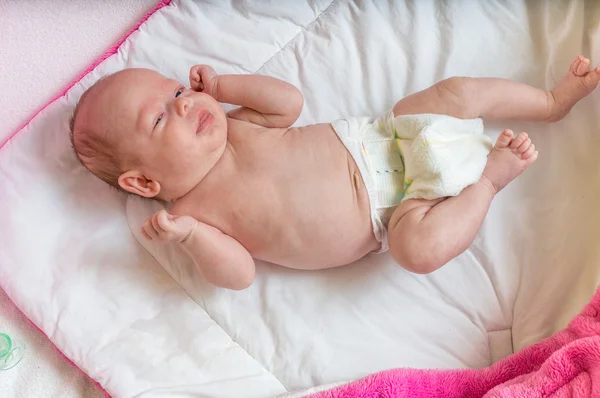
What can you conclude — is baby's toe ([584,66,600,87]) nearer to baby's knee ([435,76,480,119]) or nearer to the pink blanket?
baby's knee ([435,76,480,119])

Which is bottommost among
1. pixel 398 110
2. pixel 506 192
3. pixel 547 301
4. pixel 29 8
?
pixel 547 301

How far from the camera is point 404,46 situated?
55.4 inches

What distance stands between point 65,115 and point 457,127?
870 mm

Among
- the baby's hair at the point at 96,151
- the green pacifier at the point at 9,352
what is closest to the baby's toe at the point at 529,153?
the baby's hair at the point at 96,151

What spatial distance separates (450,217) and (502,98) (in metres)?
0.29

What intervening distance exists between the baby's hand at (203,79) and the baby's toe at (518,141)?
62cm

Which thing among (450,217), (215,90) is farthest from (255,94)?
(450,217)

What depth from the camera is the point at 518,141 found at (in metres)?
1.17

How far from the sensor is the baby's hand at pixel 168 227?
1.13m

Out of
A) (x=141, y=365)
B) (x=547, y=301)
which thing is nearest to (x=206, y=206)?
(x=141, y=365)

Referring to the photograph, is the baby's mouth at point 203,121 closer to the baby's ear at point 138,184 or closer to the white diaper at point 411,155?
the baby's ear at point 138,184

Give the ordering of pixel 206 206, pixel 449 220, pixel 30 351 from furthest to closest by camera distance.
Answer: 1. pixel 30 351
2. pixel 206 206
3. pixel 449 220

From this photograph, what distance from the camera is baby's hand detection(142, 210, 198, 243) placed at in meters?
1.13

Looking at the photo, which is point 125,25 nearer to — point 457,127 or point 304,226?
point 304,226
